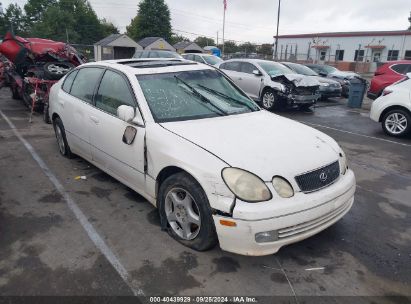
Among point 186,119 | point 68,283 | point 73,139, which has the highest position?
point 186,119

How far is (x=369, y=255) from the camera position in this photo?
3270 millimetres

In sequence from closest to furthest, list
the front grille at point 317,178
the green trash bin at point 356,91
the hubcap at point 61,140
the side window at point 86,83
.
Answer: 1. the front grille at point 317,178
2. the side window at point 86,83
3. the hubcap at point 61,140
4. the green trash bin at point 356,91

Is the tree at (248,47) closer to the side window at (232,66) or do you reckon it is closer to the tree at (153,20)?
the tree at (153,20)

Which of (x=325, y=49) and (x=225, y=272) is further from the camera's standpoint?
(x=325, y=49)

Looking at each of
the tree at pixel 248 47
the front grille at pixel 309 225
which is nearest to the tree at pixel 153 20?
the tree at pixel 248 47

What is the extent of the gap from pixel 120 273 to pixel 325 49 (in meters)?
51.3

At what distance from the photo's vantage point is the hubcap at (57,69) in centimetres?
922

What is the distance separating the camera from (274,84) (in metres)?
10.8

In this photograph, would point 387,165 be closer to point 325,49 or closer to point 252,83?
point 252,83

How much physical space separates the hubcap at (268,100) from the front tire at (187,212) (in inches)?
325

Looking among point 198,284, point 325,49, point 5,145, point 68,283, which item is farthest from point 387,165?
point 325,49

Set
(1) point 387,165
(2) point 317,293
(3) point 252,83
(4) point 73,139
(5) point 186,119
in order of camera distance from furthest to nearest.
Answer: (3) point 252,83, (1) point 387,165, (4) point 73,139, (5) point 186,119, (2) point 317,293

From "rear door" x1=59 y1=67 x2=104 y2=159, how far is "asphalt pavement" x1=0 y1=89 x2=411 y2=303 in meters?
0.50

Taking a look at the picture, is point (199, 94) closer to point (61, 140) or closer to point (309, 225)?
point (309, 225)
